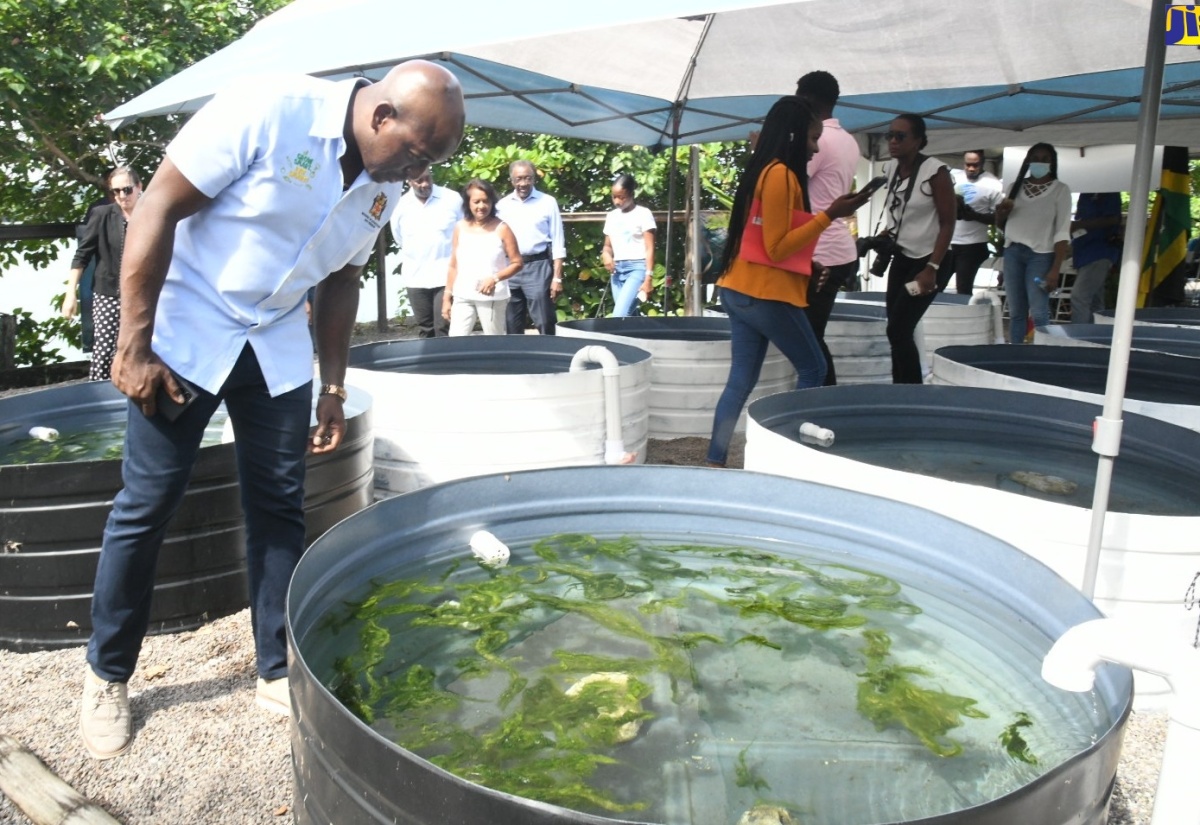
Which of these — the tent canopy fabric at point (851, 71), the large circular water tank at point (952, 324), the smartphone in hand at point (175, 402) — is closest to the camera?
the smartphone in hand at point (175, 402)

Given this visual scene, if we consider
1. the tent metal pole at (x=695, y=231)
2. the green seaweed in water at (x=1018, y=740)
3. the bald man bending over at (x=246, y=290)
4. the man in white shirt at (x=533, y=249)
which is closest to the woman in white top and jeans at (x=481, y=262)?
the man in white shirt at (x=533, y=249)

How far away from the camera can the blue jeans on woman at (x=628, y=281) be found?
854cm

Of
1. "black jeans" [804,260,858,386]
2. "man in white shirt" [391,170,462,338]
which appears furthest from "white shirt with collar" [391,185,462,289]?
"black jeans" [804,260,858,386]

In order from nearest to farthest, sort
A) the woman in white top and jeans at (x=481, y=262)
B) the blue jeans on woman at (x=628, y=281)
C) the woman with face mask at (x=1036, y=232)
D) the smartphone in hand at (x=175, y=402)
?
the smartphone in hand at (x=175, y=402)
the woman in white top and jeans at (x=481, y=262)
the woman with face mask at (x=1036, y=232)
the blue jeans on woman at (x=628, y=281)

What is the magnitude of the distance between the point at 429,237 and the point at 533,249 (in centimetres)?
86

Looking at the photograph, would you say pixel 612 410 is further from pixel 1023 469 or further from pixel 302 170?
pixel 302 170

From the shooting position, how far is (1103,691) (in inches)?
63.2

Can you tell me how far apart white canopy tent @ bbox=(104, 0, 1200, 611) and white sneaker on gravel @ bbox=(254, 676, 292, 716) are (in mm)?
2435

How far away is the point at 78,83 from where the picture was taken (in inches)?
318

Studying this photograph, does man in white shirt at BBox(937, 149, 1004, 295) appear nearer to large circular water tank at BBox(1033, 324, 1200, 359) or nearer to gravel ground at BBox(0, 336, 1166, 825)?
large circular water tank at BBox(1033, 324, 1200, 359)

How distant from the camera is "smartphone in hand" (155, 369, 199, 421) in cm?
222

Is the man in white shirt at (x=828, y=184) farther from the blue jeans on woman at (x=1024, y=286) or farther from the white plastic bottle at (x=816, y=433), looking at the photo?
the blue jeans on woman at (x=1024, y=286)

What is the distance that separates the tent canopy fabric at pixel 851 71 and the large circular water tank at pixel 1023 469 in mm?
2530

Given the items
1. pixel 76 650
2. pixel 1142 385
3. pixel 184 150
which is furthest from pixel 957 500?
pixel 1142 385
